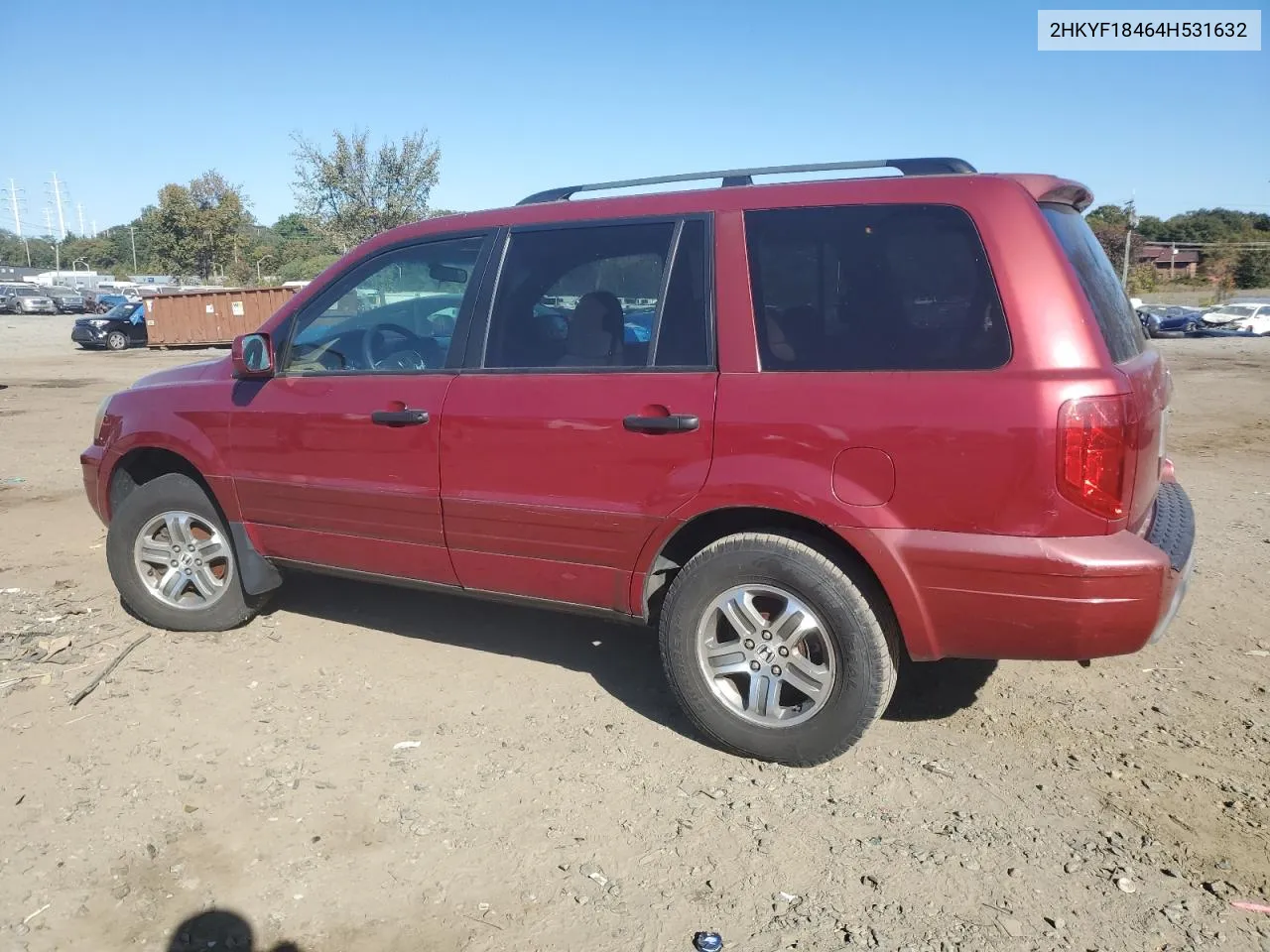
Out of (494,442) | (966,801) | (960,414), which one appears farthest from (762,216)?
(966,801)

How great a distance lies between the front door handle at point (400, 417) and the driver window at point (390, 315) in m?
0.21

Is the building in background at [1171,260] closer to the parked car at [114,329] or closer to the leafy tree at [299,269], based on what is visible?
the leafy tree at [299,269]

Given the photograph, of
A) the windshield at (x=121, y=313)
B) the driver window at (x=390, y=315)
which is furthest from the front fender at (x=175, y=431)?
the windshield at (x=121, y=313)

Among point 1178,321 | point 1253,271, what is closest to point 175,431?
point 1178,321

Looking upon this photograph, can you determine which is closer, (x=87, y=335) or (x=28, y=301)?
(x=87, y=335)

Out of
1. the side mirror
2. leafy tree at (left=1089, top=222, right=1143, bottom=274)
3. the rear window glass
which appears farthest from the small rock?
leafy tree at (left=1089, top=222, right=1143, bottom=274)

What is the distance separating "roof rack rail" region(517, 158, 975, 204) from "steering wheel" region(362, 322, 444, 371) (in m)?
0.74

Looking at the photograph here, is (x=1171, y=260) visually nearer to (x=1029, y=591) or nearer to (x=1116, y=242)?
(x=1116, y=242)

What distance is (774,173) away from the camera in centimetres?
371

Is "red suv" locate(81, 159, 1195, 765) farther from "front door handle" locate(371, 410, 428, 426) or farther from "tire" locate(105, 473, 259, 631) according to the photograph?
"tire" locate(105, 473, 259, 631)

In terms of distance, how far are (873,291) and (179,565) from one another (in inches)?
140

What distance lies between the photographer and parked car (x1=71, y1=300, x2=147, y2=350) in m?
29.0

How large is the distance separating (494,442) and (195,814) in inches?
64.1

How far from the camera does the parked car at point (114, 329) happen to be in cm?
2905
